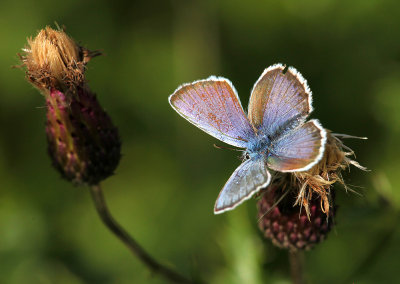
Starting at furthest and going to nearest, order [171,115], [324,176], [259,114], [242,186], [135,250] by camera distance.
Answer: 1. [171,115]
2. [135,250]
3. [259,114]
4. [324,176]
5. [242,186]

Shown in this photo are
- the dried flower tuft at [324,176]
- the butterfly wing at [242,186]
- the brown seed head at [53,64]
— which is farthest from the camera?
the brown seed head at [53,64]

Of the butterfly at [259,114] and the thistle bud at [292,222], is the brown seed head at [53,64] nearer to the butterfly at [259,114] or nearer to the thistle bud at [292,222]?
the butterfly at [259,114]

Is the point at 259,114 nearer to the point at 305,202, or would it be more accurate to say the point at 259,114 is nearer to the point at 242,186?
the point at 305,202

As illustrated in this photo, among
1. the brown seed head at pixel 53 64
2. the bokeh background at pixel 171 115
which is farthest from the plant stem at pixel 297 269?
the brown seed head at pixel 53 64

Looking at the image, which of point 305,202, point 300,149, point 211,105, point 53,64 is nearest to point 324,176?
point 305,202

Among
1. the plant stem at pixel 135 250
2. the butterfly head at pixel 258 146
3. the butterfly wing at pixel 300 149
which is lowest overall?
the plant stem at pixel 135 250

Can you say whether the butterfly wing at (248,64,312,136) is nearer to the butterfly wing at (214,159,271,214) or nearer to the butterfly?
the butterfly

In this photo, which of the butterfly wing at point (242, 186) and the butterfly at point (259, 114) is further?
the butterfly at point (259, 114)
